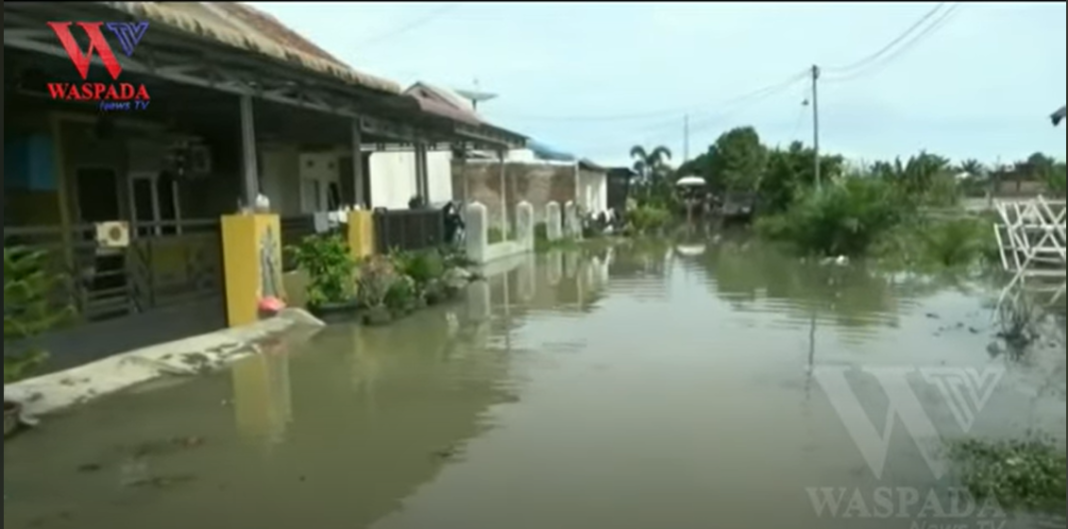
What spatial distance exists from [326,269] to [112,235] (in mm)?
2629


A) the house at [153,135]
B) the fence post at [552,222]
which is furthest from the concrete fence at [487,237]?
the house at [153,135]

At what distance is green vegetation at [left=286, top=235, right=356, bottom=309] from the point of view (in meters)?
11.6

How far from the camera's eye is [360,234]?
13484mm

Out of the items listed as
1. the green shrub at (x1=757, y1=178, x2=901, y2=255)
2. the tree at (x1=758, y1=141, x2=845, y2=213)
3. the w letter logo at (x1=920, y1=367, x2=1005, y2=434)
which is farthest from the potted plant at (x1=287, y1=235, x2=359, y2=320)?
the tree at (x1=758, y1=141, x2=845, y2=213)

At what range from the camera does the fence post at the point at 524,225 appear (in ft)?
78.8

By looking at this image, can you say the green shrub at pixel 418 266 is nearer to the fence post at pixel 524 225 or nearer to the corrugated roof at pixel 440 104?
the corrugated roof at pixel 440 104

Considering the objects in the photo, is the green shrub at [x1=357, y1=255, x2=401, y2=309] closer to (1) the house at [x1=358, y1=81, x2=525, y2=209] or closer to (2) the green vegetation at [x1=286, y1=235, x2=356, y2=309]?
(2) the green vegetation at [x1=286, y1=235, x2=356, y2=309]

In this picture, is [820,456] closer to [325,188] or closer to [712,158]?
[325,188]

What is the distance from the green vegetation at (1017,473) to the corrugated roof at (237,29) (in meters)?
5.59

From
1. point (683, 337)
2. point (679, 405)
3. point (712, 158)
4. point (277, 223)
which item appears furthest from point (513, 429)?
point (712, 158)

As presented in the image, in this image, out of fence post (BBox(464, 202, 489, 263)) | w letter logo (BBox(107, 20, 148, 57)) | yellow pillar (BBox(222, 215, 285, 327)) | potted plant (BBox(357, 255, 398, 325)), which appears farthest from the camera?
fence post (BBox(464, 202, 489, 263))

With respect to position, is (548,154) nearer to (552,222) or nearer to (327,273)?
(552,222)

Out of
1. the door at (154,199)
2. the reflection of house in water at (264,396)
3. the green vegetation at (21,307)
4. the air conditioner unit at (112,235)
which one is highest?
the door at (154,199)

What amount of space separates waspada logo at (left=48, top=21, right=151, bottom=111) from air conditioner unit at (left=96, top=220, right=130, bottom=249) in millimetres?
1323
